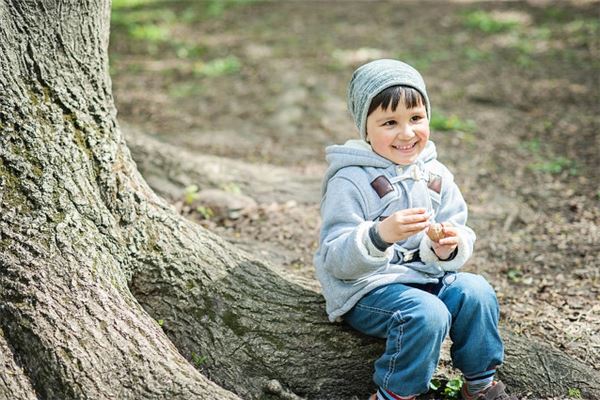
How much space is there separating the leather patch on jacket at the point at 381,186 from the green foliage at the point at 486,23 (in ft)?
29.2

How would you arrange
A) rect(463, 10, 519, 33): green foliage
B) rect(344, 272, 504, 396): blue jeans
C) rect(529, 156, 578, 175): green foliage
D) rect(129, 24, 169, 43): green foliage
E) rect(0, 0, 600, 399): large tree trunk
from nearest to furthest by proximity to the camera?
rect(0, 0, 600, 399): large tree trunk
rect(344, 272, 504, 396): blue jeans
rect(529, 156, 578, 175): green foliage
rect(463, 10, 519, 33): green foliage
rect(129, 24, 169, 43): green foliage

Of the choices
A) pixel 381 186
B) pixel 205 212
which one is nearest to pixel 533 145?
pixel 205 212

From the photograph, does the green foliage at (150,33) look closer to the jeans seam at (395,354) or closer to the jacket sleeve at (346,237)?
the jacket sleeve at (346,237)

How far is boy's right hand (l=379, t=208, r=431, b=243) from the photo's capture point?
2936mm

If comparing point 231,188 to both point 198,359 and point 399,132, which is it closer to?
point 198,359

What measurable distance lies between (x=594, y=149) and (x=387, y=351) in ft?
15.6

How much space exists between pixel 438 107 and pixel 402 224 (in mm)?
5642

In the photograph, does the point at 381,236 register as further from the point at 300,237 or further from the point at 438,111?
the point at 438,111

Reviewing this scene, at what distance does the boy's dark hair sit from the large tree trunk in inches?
39.9

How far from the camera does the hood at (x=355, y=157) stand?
3303 mm

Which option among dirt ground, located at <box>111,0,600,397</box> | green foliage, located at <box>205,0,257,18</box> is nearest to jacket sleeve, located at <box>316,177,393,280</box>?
dirt ground, located at <box>111,0,600,397</box>

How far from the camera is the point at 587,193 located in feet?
19.8

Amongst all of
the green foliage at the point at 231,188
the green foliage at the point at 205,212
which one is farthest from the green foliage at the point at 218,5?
the green foliage at the point at 205,212

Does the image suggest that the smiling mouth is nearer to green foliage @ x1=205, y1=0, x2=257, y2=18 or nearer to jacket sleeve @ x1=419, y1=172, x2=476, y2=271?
jacket sleeve @ x1=419, y1=172, x2=476, y2=271
